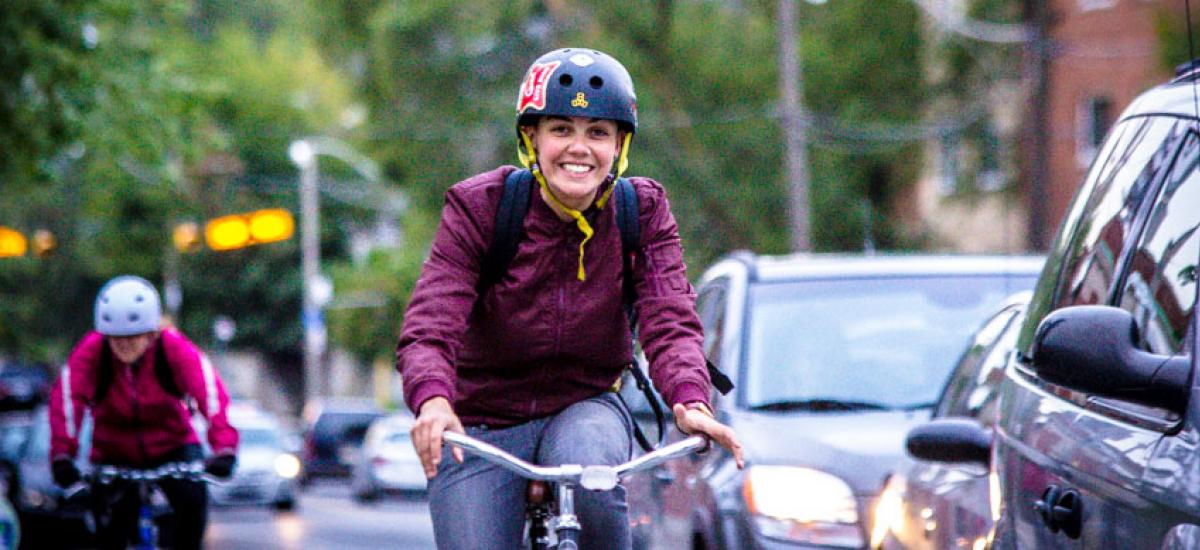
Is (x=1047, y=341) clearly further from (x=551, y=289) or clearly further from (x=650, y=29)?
(x=650, y=29)

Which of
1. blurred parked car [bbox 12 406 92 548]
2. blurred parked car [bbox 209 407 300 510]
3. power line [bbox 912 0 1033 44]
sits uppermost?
power line [bbox 912 0 1033 44]

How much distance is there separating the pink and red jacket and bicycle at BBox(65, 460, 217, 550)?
13 centimetres

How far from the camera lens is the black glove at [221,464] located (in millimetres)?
9328

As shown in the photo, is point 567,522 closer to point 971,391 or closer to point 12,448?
point 971,391

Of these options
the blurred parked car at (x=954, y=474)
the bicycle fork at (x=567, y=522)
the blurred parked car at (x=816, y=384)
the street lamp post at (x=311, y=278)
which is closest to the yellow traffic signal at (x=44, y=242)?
the street lamp post at (x=311, y=278)

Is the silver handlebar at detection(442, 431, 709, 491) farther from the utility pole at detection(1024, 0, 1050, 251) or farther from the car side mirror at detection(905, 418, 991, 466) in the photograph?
the utility pole at detection(1024, 0, 1050, 251)

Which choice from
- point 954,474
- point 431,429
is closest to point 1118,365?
point 431,429

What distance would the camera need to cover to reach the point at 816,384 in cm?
809

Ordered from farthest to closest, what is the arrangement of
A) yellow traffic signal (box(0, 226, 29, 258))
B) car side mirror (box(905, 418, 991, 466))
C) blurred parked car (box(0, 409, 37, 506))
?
yellow traffic signal (box(0, 226, 29, 258)) → blurred parked car (box(0, 409, 37, 506)) → car side mirror (box(905, 418, 991, 466))

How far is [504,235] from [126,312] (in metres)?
4.75

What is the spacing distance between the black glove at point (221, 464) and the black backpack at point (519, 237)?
4529 mm

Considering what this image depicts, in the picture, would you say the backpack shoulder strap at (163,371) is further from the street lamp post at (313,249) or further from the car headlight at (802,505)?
the street lamp post at (313,249)

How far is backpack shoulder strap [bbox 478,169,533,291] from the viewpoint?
4938mm

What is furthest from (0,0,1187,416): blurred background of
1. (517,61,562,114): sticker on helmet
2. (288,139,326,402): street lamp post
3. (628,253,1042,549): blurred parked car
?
(517,61,562,114): sticker on helmet
